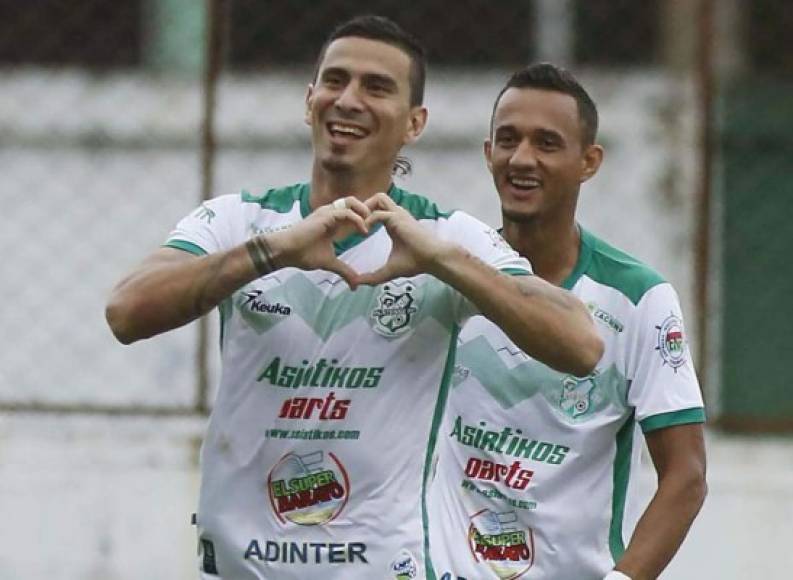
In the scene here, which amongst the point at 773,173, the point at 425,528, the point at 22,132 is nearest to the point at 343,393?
the point at 425,528

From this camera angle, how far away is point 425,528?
15.7 ft

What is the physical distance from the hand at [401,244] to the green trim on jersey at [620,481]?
121 centimetres

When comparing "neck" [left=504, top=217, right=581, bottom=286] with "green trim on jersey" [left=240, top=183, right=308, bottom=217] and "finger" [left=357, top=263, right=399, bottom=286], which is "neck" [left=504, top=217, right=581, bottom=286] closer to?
"green trim on jersey" [left=240, top=183, right=308, bottom=217]

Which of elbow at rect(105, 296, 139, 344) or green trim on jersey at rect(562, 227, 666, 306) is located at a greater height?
green trim on jersey at rect(562, 227, 666, 306)

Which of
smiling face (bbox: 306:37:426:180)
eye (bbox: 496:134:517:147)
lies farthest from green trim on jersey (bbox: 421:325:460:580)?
eye (bbox: 496:134:517:147)

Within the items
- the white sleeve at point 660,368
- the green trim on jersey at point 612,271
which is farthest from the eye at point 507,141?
the white sleeve at point 660,368

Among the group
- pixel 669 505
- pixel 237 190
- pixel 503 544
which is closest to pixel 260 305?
pixel 503 544

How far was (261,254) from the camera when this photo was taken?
4391 mm

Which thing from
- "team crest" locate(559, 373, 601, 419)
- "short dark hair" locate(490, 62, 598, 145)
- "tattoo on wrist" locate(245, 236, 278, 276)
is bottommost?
"team crest" locate(559, 373, 601, 419)

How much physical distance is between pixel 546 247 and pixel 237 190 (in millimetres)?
2610

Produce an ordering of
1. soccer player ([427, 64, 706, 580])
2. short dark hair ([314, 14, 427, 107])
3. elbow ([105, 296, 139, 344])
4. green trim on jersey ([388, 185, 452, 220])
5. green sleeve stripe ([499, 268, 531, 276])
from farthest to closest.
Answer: soccer player ([427, 64, 706, 580]), short dark hair ([314, 14, 427, 107]), green trim on jersey ([388, 185, 452, 220]), green sleeve stripe ([499, 268, 531, 276]), elbow ([105, 296, 139, 344])

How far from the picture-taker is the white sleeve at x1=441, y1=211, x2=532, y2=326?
4.69m

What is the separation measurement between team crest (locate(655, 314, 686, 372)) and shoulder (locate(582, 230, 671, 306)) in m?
0.11

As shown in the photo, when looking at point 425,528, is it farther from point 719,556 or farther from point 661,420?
point 719,556
